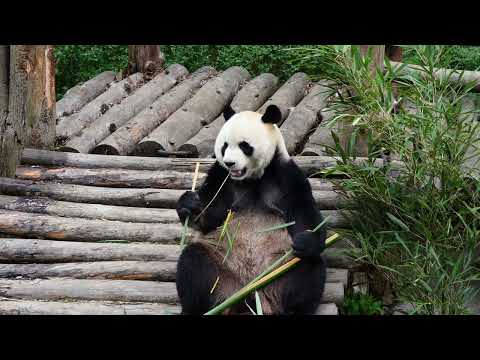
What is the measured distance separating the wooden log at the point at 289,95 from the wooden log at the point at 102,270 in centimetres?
299

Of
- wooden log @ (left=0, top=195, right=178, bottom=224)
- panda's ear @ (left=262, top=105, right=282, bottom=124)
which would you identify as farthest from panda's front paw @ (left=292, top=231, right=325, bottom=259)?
wooden log @ (left=0, top=195, right=178, bottom=224)

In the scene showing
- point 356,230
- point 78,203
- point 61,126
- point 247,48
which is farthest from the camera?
point 247,48

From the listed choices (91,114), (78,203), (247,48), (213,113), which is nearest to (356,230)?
(78,203)

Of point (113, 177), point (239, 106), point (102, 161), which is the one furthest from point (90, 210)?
point (239, 106)

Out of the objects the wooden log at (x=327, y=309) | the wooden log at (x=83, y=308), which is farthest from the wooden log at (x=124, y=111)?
the wooden log at (x=327, y=309)

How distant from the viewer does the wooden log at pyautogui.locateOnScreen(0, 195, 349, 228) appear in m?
5.59

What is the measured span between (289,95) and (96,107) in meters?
2.03

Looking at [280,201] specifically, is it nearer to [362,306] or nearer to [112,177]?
[362,306]

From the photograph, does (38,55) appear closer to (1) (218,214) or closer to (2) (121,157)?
(2) (121,157)

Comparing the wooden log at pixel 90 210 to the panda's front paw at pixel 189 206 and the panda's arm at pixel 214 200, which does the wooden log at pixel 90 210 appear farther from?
the panda's front paw at pixel 189 206

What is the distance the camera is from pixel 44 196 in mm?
5949

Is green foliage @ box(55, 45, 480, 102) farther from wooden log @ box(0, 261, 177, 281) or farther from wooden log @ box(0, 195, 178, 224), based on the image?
wooden log @ box(0, 261, 177, 281)

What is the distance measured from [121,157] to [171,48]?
4.37 meters

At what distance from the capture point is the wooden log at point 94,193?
19.1ft
